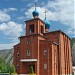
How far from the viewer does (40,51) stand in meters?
35.3

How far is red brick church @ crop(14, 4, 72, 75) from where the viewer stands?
3472 cm

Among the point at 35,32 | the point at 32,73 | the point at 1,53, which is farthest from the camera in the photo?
the point at 1,53

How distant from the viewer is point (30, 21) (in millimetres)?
37750

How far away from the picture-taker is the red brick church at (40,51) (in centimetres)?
3472

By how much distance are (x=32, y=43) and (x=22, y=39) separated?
7.20 feet

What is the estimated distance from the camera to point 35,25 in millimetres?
37000

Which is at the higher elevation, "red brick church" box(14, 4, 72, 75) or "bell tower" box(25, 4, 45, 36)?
"bell tower" box(25, 4, 45, 36)

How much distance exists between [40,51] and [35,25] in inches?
171

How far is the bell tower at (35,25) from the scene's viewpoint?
121 ft

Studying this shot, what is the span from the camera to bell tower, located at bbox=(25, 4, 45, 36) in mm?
36812

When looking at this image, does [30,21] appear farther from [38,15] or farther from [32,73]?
[32,73]

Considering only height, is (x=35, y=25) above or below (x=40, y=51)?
above

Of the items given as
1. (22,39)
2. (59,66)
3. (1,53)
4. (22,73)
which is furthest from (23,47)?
(1,53)

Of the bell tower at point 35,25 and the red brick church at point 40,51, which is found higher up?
the bell tower at point 35,25
